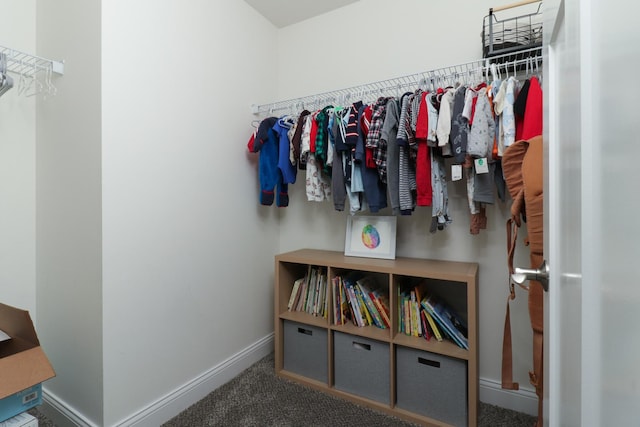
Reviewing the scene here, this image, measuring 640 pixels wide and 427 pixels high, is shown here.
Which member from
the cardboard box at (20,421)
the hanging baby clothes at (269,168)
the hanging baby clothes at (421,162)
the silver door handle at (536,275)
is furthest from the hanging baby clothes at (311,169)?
the cardboard box at (20,421)

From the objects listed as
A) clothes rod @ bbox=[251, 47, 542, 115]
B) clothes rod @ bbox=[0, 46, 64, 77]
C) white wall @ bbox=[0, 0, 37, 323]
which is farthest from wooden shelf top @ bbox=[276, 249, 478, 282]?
clothes rod @ bbox=[0, 46, 64, 77]

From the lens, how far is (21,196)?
159 cm

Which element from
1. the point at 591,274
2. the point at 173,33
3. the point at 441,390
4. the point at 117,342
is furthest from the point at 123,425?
the point at 173,33

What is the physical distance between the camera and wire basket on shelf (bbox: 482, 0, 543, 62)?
149 centimetres

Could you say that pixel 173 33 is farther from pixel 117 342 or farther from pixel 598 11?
pixel 598 11

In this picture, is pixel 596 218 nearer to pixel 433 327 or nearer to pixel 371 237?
pixel 433 327

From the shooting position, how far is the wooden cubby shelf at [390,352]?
1.53 metres

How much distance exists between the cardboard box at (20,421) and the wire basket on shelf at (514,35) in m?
2.52

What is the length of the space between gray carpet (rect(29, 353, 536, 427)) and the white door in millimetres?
1175

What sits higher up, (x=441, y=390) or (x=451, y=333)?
(x=451, y=333)

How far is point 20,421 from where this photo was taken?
1.12m

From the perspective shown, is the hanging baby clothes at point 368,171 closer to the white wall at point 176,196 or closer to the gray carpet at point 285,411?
the white wall at point 176,196

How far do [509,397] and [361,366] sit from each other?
32.6 inches

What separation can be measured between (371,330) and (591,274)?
1.46m
